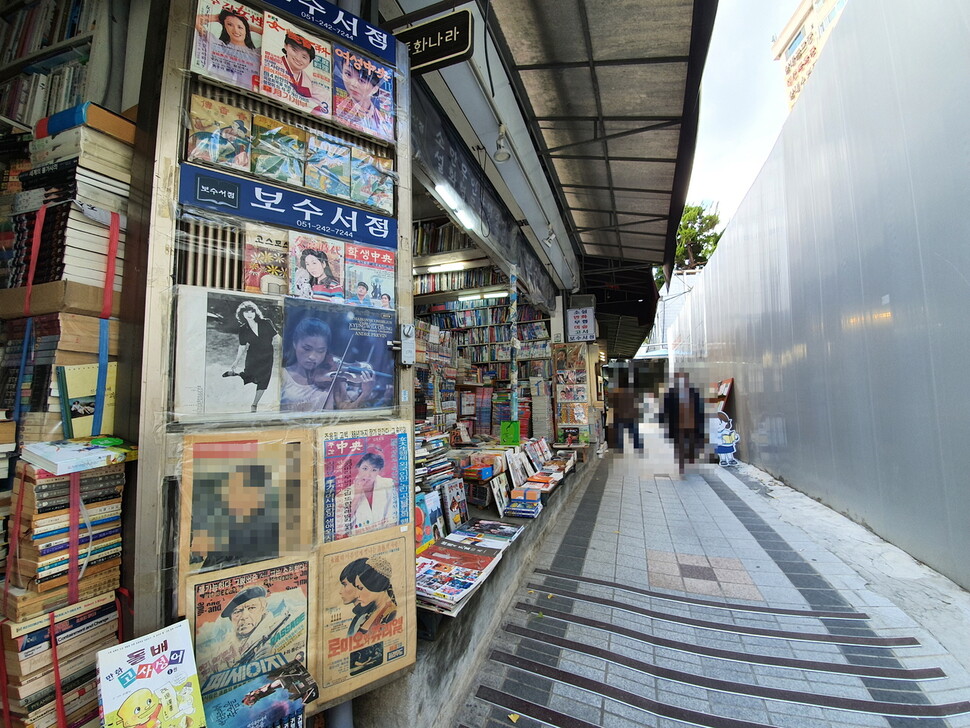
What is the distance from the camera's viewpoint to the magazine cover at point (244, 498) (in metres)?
1.23

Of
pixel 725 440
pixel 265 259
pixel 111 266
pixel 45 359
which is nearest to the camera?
pixel 45 359

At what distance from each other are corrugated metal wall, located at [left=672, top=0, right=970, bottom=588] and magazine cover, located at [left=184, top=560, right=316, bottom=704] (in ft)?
14.5

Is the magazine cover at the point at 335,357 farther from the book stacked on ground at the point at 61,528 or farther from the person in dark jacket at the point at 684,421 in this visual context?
the person in dark jacket at the point at 684,421

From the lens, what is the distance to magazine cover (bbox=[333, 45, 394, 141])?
1.66m

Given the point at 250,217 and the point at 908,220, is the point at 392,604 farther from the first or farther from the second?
the point at 908,220

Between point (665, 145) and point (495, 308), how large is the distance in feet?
11.4

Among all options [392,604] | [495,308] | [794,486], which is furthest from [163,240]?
[794,486]

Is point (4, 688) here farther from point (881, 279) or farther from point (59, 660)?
point (881, 279)

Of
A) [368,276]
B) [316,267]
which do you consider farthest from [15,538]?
[368,276]

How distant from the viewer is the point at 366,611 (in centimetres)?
147

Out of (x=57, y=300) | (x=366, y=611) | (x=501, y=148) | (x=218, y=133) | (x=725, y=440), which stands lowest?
(x=725, y=440)

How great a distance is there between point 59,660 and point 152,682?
1.06ft

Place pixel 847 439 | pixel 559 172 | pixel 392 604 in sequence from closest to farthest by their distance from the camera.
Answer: pixel 392 604 → pixel 847 439 → pixel 559 172

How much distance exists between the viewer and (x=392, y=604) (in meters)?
1.53
